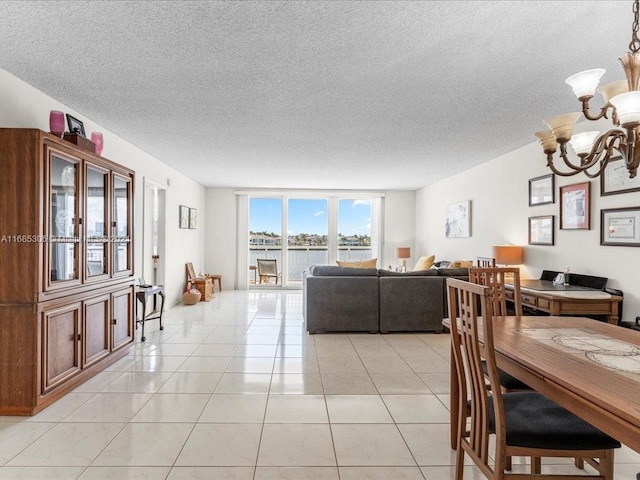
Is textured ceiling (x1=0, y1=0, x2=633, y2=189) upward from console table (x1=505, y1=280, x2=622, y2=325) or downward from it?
upward

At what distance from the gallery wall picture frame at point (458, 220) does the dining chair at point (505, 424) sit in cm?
478

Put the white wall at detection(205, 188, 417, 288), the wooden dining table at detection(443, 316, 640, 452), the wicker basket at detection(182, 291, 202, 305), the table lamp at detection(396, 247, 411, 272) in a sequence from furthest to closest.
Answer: the white wall at detection(205, 188, 417, 288) → the table lamp at detection(396, 247, 411, 272) → the wicker basket at detection(182, 291, 202, 305) → the wooden dining table at detection(443, 316, 640, 452)

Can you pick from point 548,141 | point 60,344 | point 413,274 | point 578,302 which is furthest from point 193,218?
point 548,141

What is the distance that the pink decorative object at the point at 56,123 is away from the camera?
2.93 meters

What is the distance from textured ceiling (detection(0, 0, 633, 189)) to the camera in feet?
6.66

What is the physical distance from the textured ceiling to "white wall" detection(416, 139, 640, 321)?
2.21ft

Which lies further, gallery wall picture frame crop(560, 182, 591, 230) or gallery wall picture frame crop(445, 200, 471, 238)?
gallery wall picture frame crop(445, 200, 471, 238)

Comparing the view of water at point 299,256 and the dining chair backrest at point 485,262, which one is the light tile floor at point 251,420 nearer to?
the dining chair backrest at point 485,262

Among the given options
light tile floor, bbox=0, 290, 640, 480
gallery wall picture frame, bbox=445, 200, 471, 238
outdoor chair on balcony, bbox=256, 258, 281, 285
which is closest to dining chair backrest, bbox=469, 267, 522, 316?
light tile floor, bbox=0, 290, 640, 480

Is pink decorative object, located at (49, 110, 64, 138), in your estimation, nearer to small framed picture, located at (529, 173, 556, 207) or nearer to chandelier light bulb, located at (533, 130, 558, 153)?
chandelier light bulb, located at (533, 130, 558, 153)

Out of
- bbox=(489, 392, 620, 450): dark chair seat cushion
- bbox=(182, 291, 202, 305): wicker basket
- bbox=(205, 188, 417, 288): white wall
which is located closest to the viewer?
bbox=(489, 392, 620, 450): dark chair seat cushion

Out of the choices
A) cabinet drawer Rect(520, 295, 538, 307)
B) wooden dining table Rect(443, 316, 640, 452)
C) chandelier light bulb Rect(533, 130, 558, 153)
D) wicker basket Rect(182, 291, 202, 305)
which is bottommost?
wicker basket Rect(182, 291, 202, 305)

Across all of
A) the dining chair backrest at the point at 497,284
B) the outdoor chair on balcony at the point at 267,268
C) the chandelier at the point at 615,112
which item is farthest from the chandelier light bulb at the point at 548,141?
the outdoor chair on balcony at the point at 267,268

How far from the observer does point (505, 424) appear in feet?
5.02
